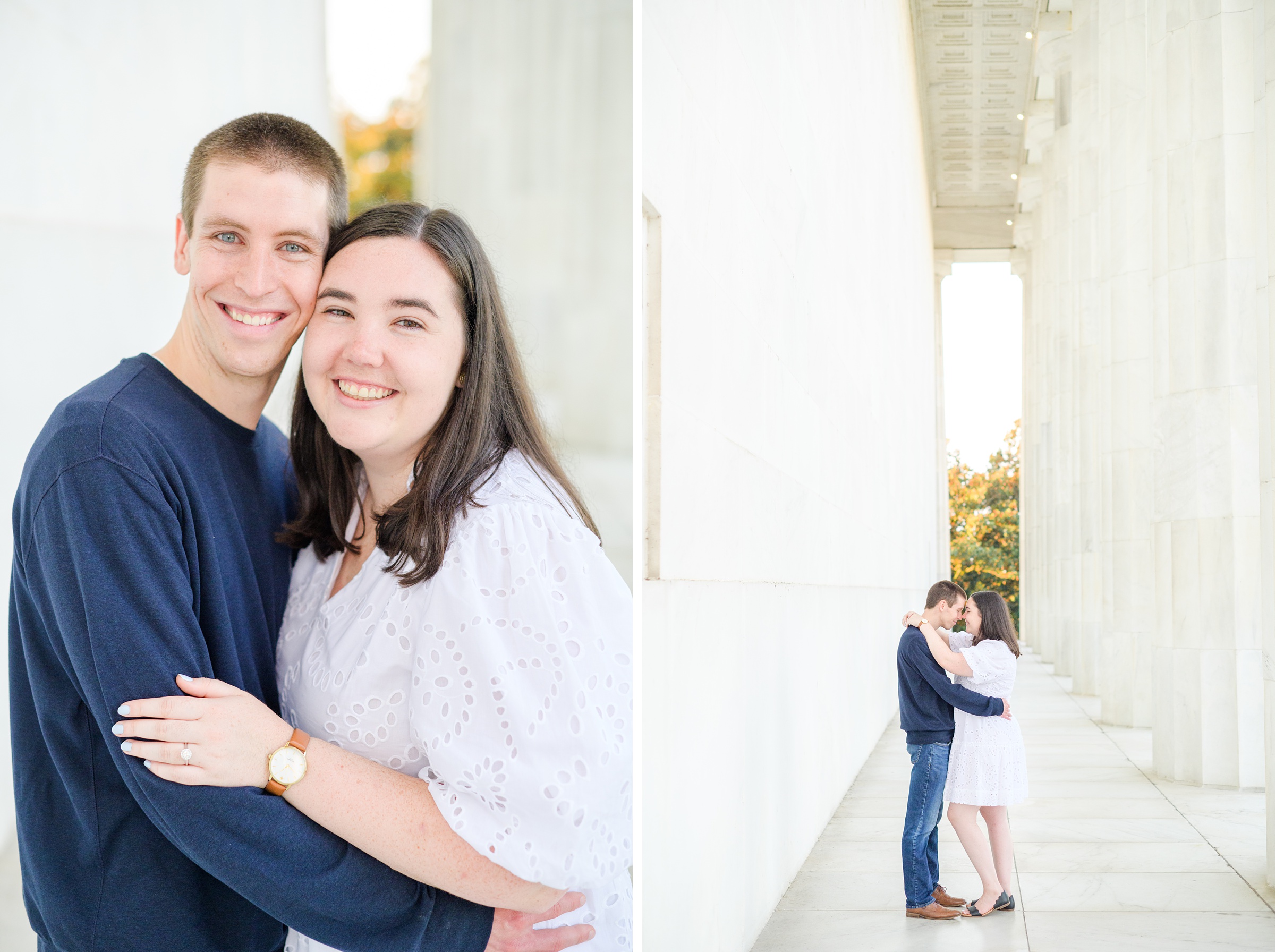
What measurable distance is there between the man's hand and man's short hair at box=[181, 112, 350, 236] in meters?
1.79

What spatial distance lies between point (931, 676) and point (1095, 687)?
104 inches

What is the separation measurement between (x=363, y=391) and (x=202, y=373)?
442 millimetres

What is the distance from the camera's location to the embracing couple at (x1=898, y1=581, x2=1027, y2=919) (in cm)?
447

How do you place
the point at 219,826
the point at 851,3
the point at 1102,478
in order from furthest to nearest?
the point at 1102,478 < the point at 851,3 < the point at 219,826

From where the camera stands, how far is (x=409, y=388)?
251cm

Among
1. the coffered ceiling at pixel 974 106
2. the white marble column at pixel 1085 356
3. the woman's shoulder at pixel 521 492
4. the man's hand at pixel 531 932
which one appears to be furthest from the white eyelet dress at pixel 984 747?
the coffered ceiling at pixel 974 106

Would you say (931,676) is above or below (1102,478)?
below

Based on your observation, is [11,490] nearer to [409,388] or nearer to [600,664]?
[409,388]

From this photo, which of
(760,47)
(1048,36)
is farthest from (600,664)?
(1048,36)

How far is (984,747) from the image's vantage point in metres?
4.60

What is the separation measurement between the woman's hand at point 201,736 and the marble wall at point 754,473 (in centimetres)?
151

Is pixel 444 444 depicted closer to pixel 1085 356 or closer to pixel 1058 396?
pixel 1058 396

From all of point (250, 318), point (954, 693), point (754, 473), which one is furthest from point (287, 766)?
point (754, 473)

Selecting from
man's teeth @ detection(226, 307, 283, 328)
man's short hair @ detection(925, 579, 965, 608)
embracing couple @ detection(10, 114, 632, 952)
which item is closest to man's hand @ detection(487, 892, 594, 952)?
embracing couple @ detection(10, 114, 632, 952)
